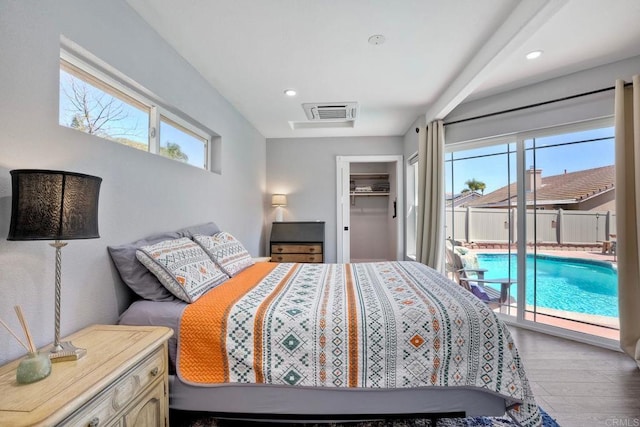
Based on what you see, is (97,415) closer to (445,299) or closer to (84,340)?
(84,340)

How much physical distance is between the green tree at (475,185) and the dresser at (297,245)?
2083 millimetres

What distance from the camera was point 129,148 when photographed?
163cm

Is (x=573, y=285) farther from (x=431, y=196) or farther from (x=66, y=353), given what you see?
(x=66, y=353)

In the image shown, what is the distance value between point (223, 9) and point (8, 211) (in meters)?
1.52

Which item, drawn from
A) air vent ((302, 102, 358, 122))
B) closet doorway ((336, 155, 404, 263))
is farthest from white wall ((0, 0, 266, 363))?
closet doorway ((336, 155, 404, 263))

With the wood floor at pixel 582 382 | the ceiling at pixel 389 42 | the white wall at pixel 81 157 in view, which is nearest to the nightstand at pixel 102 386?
the white wall at pixel 81 157

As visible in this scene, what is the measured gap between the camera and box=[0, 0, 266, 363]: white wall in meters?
1.05

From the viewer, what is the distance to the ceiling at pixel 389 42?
1.66m

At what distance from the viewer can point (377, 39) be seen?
1966 millimetres

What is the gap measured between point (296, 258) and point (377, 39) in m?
2.93

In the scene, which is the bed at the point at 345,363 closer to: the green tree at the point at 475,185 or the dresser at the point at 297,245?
the green tree at the point at 475,185

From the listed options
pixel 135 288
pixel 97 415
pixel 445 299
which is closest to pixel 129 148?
pixel 135 288

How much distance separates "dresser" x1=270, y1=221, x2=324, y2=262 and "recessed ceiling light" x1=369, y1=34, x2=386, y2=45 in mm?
2690

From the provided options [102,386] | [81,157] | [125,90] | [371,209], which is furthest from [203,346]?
[371,209]
